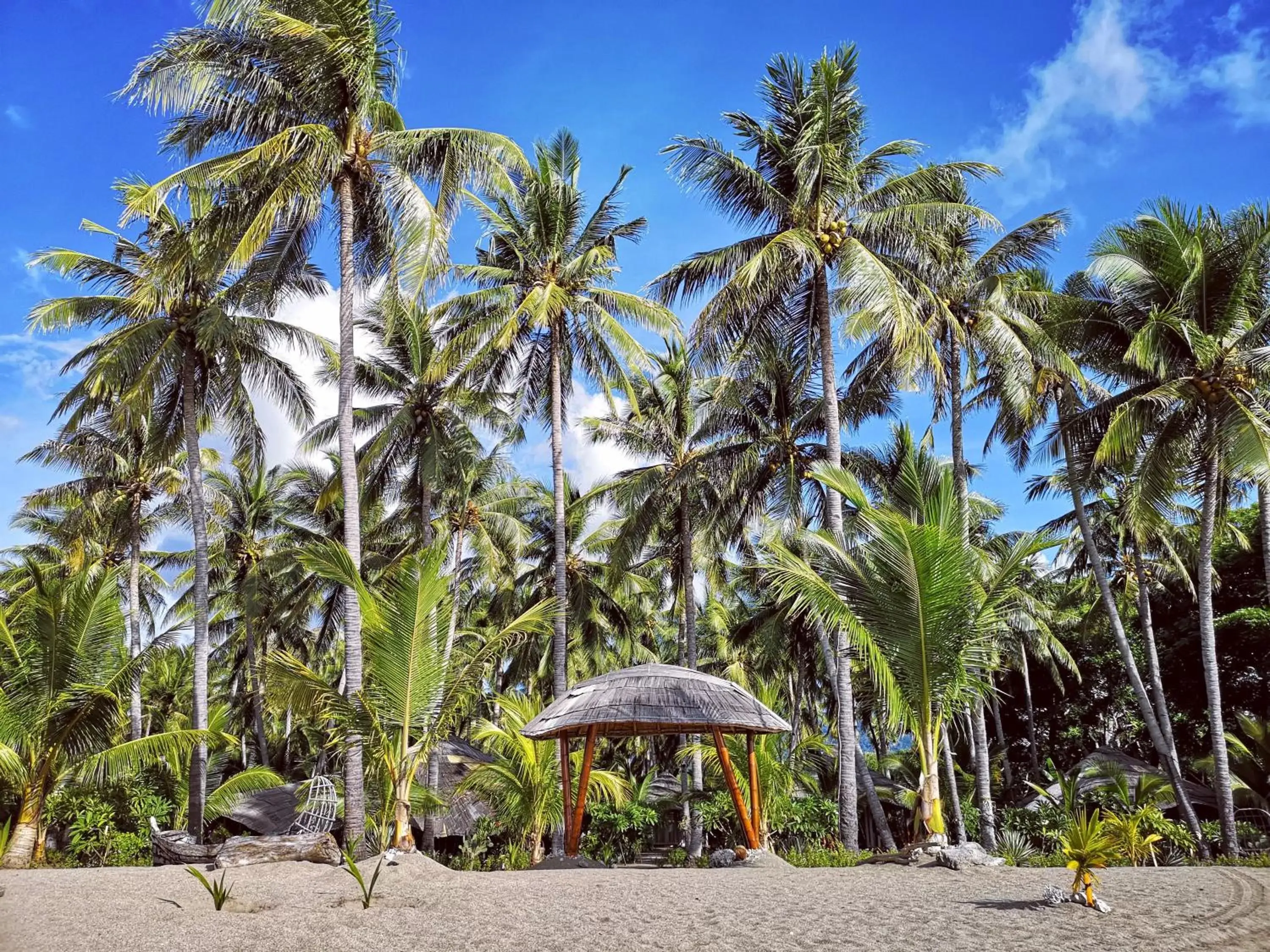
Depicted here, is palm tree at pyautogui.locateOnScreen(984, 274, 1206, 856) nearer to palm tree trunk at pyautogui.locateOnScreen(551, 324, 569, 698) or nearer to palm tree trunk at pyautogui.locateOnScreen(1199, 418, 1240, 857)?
palm tree trunk at pyautogui.locateOnScreen(1199, 418, 1240, 857)

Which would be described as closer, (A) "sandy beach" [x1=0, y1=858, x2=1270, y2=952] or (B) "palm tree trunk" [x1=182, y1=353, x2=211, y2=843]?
(A) "sandy beach" [x1=0, y1=858, x2=1270, y2=952]

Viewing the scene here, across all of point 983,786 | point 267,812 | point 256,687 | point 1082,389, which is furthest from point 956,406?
point 256,687

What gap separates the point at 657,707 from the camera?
1261cm

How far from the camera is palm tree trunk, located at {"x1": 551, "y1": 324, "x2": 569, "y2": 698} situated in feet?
62.0

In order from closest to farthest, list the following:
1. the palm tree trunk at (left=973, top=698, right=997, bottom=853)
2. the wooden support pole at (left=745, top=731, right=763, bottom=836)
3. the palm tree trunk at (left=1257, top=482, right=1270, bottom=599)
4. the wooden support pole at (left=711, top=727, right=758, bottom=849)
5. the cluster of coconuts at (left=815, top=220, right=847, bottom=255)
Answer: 1. the wooden support pole at (left=711, top=727, right=758, bottom=849)
2. the wooden support pole at (left=745, top=731, right=763, bottom=836)
3. the palm tree trunk at (left=1257, top=482, right=1270, bottom=599)
4. the cluster of coconuts at (left=815, top=220, right=847, bottom=255)
5. the palm tree trunk at (left=973, top=698, right=997, bottom=853)

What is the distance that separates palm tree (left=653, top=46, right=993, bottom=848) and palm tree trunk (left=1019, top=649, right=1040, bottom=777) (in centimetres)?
1611

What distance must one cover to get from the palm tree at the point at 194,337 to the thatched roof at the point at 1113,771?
1894 cm

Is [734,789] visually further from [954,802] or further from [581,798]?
[954,802]

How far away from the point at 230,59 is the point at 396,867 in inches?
496

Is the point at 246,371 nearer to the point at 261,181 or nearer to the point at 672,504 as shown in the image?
the point at 261,181

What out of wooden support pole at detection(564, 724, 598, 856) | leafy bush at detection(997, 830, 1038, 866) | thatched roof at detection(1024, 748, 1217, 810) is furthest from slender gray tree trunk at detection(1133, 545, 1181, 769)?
wooden support pole at detection(564, 724, 598, 856)

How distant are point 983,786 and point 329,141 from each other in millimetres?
16547

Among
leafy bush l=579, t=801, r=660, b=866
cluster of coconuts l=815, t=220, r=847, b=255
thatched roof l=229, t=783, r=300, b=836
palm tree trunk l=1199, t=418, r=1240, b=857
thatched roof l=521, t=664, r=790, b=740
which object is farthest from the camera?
thatched roof l=229, t=783, r=300, b=836

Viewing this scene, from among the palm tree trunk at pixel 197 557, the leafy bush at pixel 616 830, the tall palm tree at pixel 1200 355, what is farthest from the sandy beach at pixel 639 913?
the leafy bush at pixel 616 830
